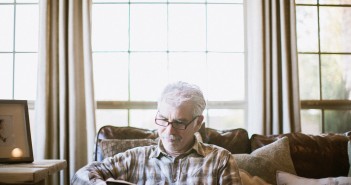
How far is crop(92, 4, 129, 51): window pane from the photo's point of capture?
3836 millimetres

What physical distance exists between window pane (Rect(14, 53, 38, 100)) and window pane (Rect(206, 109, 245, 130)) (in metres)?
1.49

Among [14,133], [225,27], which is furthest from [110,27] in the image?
[14,133]

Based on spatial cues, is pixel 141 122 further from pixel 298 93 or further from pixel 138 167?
pixel 138 167

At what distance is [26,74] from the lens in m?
3.79

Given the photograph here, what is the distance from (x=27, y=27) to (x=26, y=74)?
394 millimetres

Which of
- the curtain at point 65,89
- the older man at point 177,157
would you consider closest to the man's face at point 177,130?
the older man at point 177,157

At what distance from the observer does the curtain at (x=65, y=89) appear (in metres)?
3.43

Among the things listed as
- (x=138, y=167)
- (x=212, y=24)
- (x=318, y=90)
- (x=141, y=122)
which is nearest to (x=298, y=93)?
(x=318, y=90)

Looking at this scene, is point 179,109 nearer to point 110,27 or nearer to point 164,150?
point 164,150

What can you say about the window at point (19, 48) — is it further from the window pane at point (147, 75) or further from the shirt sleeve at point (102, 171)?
the shirt sleeve at point (102, 171)

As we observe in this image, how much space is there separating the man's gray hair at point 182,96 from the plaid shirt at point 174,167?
187mm

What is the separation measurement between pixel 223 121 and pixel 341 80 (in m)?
1.10

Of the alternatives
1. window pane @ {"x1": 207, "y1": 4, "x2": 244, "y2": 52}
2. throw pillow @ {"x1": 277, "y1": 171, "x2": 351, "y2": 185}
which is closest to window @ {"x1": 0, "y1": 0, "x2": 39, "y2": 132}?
window pane @ {"x1": 207, "y1": 4, "x2": 244, "y2": 52}

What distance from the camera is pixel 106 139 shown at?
2883mm
